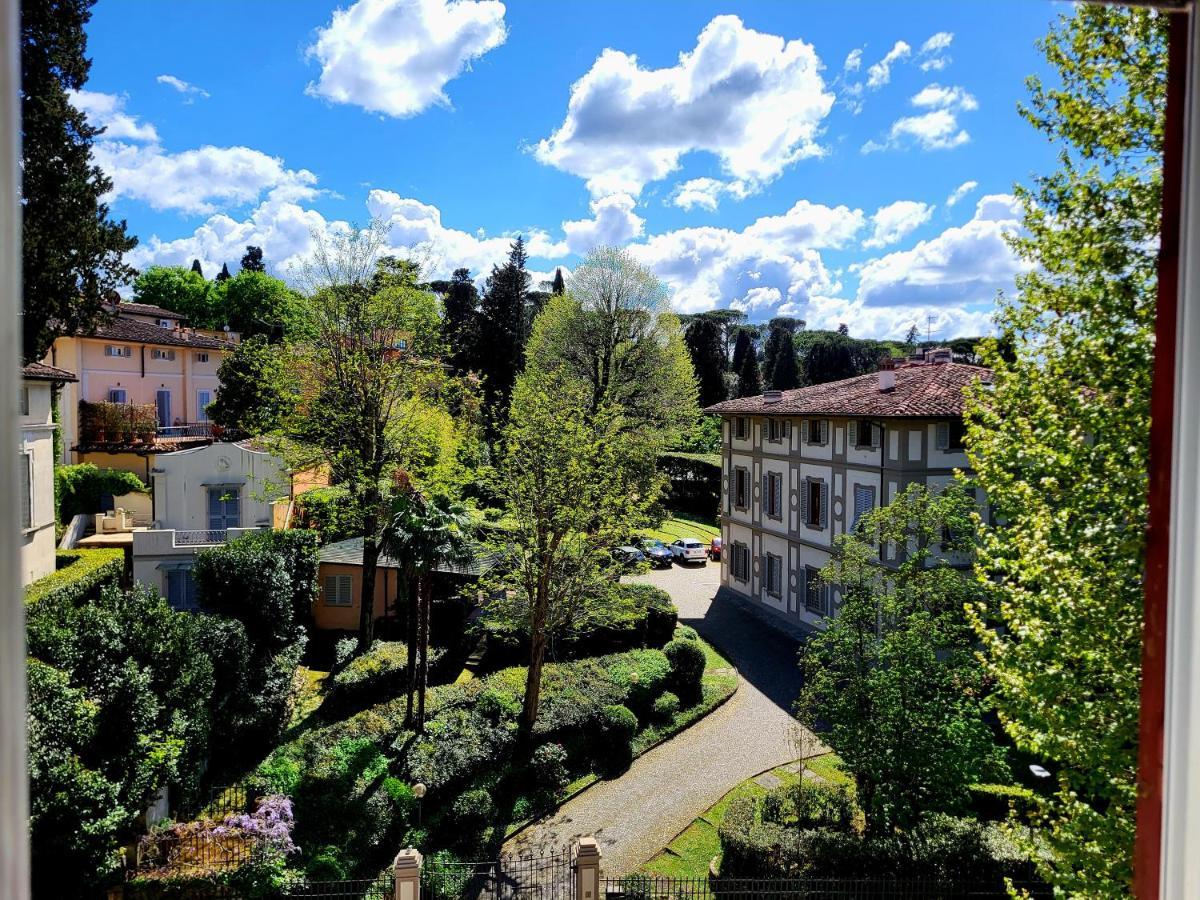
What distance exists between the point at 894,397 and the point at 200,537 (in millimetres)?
15505

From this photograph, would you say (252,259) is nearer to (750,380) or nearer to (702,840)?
(750,380)

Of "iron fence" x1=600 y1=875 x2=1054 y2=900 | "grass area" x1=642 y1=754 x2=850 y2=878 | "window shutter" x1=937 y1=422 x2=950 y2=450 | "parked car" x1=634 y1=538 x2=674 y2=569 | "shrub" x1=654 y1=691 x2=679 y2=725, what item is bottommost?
"grass area" x1=642 y1=754 x2=850 y2=878

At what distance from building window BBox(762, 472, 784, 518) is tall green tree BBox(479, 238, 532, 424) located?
15.8 metres

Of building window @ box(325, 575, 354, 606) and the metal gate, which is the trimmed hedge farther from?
the metal gate

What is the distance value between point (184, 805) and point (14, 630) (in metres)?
11.4

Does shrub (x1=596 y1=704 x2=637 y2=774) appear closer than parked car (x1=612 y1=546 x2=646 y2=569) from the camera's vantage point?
Yes

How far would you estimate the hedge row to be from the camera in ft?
47.0

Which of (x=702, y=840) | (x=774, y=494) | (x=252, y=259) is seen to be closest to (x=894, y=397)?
(x=774, y=494)

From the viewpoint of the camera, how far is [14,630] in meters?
0.89

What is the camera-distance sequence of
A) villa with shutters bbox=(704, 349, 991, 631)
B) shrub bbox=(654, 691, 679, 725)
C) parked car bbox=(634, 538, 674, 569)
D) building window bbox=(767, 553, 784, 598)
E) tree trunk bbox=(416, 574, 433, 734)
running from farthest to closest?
parked car bbox=(634, 538, 674, 569) → building window bbox=(767, 553, 784, 598) → villa with shutters bbox=(704, 349, 991, 631) → shrub bbox=(654, 691, 679, 725) → tree trunk bbox=(416, 574, 433, 734)

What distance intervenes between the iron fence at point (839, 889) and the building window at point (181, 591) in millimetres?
10258

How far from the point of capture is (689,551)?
28547 mm

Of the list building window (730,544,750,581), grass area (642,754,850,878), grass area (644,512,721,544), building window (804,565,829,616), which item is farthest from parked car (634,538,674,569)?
grass area (642,754,850,878)

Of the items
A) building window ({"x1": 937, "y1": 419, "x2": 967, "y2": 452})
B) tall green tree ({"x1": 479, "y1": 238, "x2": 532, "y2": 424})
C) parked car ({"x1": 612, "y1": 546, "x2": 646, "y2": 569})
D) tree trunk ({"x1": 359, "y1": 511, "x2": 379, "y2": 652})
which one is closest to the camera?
tree trunk ({"x1": 359, "y1": 511, "x2": 379, "y2": 652})
